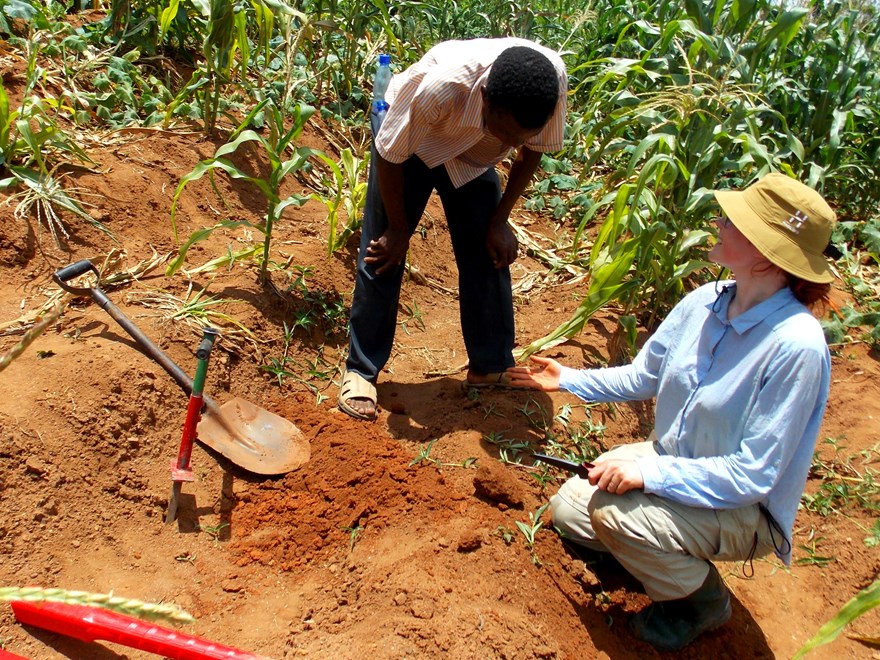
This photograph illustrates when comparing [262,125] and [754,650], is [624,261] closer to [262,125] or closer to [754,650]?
[754,650]

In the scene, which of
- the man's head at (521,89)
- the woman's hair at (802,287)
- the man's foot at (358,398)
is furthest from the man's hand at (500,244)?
the woman's hair at (802,287)

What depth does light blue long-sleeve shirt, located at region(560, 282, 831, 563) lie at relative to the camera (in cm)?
189

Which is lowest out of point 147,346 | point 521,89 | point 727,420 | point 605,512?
point 147,346

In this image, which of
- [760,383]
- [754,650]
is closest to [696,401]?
[760,383]

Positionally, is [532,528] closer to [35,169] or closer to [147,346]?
[147,346]

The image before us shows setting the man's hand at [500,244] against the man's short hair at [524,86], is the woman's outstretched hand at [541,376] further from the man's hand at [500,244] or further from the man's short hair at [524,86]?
the man's short hair at [524,86]

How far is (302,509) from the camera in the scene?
2.60 meters

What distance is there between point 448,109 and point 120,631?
1704 millimetres

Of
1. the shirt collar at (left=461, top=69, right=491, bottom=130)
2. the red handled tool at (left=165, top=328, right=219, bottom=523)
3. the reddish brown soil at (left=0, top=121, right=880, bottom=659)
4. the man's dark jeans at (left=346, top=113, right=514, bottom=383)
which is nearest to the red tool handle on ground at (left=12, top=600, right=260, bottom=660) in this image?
the reddish brown soil at (left=0, top=121, right=880, bottom=659)

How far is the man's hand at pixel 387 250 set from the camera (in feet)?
9.01

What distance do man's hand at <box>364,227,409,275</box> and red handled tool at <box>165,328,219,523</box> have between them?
679 millimetres

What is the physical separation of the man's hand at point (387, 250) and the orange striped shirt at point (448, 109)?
286mm

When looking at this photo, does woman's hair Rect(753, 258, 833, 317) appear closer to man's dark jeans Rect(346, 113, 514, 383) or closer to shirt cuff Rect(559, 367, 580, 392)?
shirt cuff Rect(559, 367, 580, 392)

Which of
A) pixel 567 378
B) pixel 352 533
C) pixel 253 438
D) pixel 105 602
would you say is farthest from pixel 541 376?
pixel 105 602
